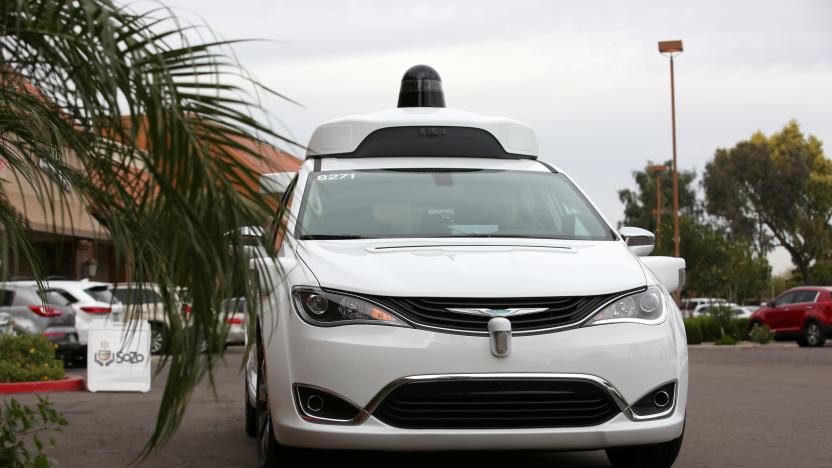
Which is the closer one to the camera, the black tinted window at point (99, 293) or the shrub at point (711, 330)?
the black tinted window at point (99, 293)

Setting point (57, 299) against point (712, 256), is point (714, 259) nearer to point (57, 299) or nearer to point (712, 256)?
point (712, 256)

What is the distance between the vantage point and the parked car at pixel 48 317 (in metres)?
19.5

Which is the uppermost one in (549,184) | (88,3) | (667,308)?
(88,3)

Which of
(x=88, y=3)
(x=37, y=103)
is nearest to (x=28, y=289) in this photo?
(x=37, y=103)

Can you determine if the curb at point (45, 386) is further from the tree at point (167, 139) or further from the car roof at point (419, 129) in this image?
the tree at point (167, 139)

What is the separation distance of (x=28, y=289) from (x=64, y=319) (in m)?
0.74

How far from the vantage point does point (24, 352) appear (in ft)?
49.7

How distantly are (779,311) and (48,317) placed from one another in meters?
19.7

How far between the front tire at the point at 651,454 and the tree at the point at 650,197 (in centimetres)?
8699

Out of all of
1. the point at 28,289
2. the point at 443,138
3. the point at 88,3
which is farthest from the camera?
the point at 28,289

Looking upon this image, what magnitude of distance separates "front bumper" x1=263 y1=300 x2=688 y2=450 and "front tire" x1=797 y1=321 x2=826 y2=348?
26.7 m

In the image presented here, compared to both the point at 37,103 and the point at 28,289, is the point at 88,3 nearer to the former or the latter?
the point at 37,103

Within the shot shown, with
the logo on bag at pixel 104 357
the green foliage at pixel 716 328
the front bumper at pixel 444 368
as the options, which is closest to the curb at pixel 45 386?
the logo on bag at pixel 104 357

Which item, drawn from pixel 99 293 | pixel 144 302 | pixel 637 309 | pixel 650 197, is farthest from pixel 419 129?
pixel 650 197
